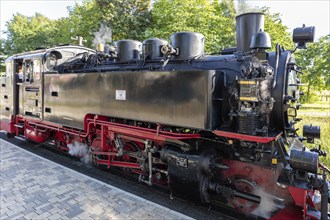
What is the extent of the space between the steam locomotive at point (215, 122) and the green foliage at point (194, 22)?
9.83 metres

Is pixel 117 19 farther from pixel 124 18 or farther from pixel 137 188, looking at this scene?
pixel 137 188

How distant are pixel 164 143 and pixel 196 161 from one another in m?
0.77

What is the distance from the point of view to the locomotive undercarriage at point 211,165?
331 centimetres

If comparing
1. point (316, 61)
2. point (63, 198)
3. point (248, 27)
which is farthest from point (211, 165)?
point (316, 61)

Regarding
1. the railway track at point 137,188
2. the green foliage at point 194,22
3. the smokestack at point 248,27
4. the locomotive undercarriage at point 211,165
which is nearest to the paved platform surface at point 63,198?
the railway track at point 137,188

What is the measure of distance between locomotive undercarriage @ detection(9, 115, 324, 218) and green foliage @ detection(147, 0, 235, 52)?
1078 cm

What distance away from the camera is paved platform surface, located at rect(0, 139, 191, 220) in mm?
3605

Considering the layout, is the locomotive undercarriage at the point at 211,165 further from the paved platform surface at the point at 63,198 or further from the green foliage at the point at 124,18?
the green foliage at the point at 124,18

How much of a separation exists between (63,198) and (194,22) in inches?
517

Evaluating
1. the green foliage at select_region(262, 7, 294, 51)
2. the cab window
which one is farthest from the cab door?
the green foliage at select_region(262, 7, 294, 51)

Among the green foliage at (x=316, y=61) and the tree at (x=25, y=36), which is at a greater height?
the tree at (x=25, y=36)

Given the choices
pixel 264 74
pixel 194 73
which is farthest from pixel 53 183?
pixel 264 74

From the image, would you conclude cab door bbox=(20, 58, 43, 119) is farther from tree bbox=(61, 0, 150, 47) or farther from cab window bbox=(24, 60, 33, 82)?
tree bbox=(61, 0, 150, 47)

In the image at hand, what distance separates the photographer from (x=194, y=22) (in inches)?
586
